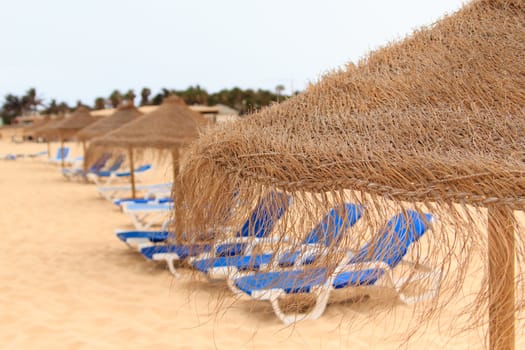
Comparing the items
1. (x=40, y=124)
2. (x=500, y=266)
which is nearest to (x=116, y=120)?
(x=500, y=266)

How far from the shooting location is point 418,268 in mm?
1623

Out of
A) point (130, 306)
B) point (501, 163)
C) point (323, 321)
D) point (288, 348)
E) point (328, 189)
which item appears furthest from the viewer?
point (130, 306)

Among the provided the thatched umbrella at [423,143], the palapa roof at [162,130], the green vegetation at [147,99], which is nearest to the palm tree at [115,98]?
the green vegetation at [147,99]

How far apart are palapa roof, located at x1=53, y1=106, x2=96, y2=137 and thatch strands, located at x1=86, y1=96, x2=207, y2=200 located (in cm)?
939

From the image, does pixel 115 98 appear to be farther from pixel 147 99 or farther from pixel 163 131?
pixel 163 131

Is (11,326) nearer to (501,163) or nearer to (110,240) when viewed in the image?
(110,240)

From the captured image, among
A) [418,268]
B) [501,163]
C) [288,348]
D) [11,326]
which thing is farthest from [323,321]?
[501,163]

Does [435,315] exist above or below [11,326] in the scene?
above

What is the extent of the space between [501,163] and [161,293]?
3.73m

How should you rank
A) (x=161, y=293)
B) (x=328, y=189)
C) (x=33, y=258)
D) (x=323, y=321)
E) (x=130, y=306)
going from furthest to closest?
1. (x=33, y=258)
2. (x=161, y=293)
3. (x=130, y=306)
4. (x=323, y=321)
5. (x=328, y=189)

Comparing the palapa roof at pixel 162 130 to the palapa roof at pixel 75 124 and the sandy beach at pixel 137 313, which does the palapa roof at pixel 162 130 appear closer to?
the sandy beach at pixel 137 313

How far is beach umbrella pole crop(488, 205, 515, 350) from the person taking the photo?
138cm

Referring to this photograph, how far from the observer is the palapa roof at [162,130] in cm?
623

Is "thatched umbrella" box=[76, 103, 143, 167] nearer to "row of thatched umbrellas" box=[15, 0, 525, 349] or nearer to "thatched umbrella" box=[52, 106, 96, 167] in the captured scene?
"thatched umbrella" box=[52, 106, 96, 167]
